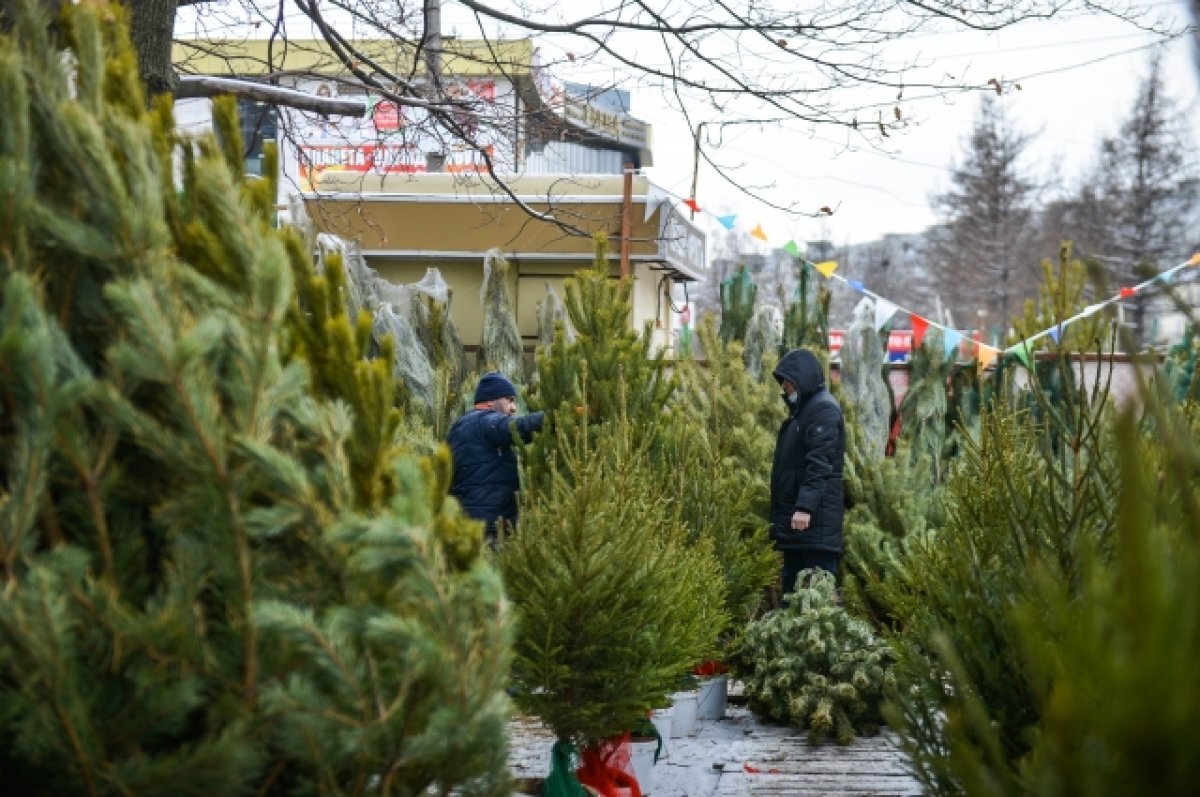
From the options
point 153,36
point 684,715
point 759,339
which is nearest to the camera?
point 153,36

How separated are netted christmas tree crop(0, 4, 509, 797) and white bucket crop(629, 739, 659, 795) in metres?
3.52

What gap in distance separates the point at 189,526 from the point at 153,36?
3.68 meters

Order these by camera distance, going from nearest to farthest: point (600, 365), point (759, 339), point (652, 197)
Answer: point (600, 365) → point (759, 339) → point (652, 197)

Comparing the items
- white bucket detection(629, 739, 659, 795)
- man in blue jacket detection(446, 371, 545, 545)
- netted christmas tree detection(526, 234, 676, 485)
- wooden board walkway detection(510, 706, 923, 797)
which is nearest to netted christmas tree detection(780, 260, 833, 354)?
netted christmas tree detection(526, 234, 676, 485)

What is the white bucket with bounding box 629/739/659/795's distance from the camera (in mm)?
5711

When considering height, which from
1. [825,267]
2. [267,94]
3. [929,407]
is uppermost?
[267,94]

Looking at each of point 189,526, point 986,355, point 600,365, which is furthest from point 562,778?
point 986,355

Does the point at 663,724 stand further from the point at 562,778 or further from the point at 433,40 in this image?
the point at 433,40

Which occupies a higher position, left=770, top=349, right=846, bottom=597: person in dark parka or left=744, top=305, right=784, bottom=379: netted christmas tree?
left=744, top=305, right=784, bottom=379: netted christmas tree

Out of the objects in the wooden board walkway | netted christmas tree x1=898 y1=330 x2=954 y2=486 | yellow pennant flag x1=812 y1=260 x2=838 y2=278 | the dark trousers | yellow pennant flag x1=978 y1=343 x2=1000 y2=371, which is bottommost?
the wooden board walkway

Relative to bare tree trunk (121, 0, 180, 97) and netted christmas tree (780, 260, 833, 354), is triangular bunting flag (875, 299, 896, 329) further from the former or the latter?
bare tree trunk (121, 0, 180, 97)

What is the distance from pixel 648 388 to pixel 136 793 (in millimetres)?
6329

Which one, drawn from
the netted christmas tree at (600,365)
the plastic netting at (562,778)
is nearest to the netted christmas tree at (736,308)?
the netted christmas tree at (600,365)

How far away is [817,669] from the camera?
7.26 metres
